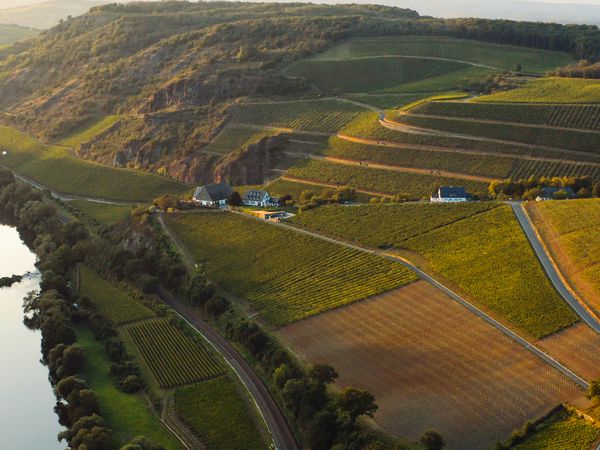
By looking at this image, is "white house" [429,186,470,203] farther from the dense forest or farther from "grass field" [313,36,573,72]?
"grass field" [313,36,573,72]

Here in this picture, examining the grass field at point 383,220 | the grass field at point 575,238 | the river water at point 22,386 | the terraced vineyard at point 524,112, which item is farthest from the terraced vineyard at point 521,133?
the river water at point 22,386

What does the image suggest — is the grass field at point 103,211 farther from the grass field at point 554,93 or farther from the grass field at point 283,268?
the grass field at point 554,93

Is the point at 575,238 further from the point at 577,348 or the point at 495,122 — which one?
the point at 495,122

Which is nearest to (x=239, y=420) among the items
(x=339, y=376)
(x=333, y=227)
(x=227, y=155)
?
(x=339, y=376)

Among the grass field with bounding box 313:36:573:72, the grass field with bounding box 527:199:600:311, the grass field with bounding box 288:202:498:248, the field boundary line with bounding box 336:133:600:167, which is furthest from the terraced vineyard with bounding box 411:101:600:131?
the grass field with bounding box 313:36:573:72

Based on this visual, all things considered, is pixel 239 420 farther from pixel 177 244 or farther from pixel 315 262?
pixel 177 244

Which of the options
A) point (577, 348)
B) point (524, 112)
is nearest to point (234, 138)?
point (524, 112)
